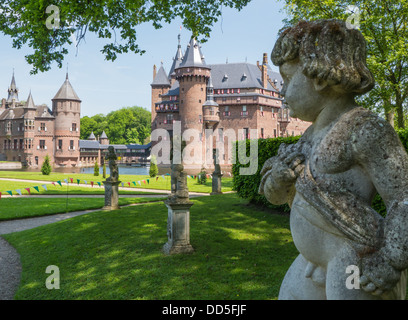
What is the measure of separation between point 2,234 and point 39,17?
7885mm

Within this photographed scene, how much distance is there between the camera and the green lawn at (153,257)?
6605mm

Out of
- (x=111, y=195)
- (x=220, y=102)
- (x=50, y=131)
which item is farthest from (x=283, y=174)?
(x=50, y=131)

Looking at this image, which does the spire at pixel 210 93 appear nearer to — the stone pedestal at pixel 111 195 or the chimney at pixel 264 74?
the chimney at pixel 264 74

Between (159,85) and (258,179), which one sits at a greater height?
(159,85)

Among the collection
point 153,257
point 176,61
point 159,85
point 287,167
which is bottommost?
point 153,257

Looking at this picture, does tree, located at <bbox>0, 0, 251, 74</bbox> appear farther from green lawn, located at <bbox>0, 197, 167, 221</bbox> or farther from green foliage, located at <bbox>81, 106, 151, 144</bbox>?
green foliage, located at <bbox>81, 106, 151, 144</bbox>

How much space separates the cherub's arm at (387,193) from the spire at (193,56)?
185 ft

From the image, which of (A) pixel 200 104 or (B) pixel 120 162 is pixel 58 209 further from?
(B) pixel 120 162

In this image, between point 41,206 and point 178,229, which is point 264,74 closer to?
point 41,206

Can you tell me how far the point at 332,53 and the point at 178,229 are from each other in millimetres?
7078

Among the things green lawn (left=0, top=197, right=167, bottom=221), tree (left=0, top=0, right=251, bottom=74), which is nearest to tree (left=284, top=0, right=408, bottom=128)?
tree (left=0, top=0, right=251, bottom=74)

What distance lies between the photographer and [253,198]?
1477cm

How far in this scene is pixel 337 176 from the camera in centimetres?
197
